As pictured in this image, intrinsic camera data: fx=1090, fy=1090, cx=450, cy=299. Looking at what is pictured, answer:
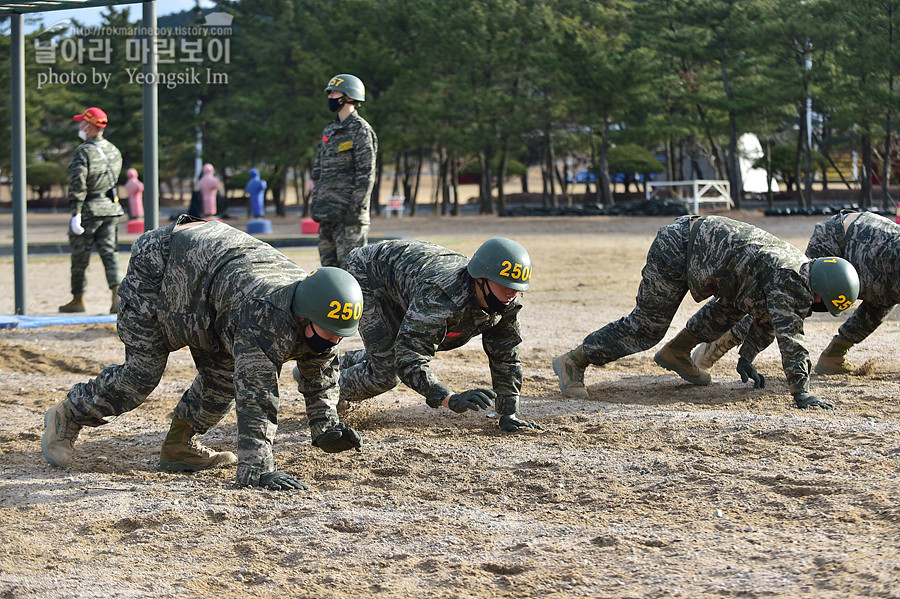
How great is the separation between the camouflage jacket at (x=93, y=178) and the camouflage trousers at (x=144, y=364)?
5.67m

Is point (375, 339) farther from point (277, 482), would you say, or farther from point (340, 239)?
point (340, 239)

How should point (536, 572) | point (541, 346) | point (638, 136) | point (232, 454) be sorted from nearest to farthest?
point (536, 572) → point (232, 454) → point (541, 346) → point (638, 136)

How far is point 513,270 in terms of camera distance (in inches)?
210

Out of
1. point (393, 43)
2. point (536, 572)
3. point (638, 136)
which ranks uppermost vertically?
point (393, 43)

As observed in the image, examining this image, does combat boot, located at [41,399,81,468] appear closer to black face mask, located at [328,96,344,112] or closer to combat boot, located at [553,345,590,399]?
combat boot, located at [553,345,590,399]

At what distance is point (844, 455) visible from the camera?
18.3ft

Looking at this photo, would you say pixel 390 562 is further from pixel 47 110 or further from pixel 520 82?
pixel 47 110

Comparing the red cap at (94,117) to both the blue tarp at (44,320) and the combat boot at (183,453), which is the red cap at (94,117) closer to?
the blue tarp at (44,320)

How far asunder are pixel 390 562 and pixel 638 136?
27.4 meters

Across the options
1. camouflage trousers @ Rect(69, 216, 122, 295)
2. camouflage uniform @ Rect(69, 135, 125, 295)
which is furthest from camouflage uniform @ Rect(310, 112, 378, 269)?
camouflage trousers @ Rect(69, 216, 122, 295)

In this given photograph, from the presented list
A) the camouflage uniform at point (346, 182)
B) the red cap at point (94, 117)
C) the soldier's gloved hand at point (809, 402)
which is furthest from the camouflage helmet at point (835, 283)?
the red cap at point (94, 117)

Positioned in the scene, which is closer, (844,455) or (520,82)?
(844,455)

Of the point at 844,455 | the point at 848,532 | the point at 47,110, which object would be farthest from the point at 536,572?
the point at 47,110

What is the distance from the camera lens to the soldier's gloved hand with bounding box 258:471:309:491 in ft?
16.6
